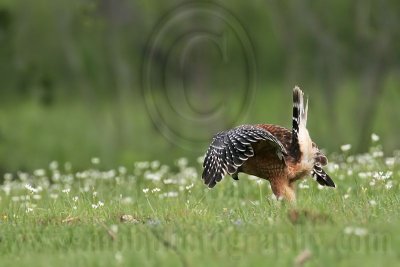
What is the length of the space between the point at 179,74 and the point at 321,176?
1246 cm

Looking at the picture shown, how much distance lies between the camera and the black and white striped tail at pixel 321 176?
10.9 meters

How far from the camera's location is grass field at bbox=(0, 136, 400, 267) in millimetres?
7480

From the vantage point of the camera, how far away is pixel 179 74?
23.1 meters

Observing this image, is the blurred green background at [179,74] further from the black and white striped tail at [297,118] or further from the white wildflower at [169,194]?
the black and white striped tail at [297,118]

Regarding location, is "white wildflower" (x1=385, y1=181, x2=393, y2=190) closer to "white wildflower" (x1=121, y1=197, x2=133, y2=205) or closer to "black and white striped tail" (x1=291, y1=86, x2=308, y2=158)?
"black and white striped tail" (x1=291, y1=86, x2=308, y2=158)

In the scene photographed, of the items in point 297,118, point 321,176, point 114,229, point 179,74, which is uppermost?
point 179,74

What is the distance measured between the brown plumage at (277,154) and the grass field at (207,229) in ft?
0.92

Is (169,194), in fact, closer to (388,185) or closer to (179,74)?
(388,185)

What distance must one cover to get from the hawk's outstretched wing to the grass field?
0.40 meters

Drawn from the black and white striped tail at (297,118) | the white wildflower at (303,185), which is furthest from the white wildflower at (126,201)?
the white wildflower at (303,185)

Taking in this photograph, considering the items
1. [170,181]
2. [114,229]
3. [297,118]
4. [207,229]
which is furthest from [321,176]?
[114,229]

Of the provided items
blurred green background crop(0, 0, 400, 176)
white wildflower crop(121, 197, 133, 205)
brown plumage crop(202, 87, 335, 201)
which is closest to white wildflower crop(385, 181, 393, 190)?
brown plumage crop(202, 87, 335, 201)

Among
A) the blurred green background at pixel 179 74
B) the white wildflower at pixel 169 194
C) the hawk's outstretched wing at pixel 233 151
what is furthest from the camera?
the blurred green background at pixel 179 74

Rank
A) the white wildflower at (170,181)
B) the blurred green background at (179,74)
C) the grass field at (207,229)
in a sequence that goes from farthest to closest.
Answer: the blurred green background at (179,74), the white wildflower at (170,181), the grass field at (207,229)
